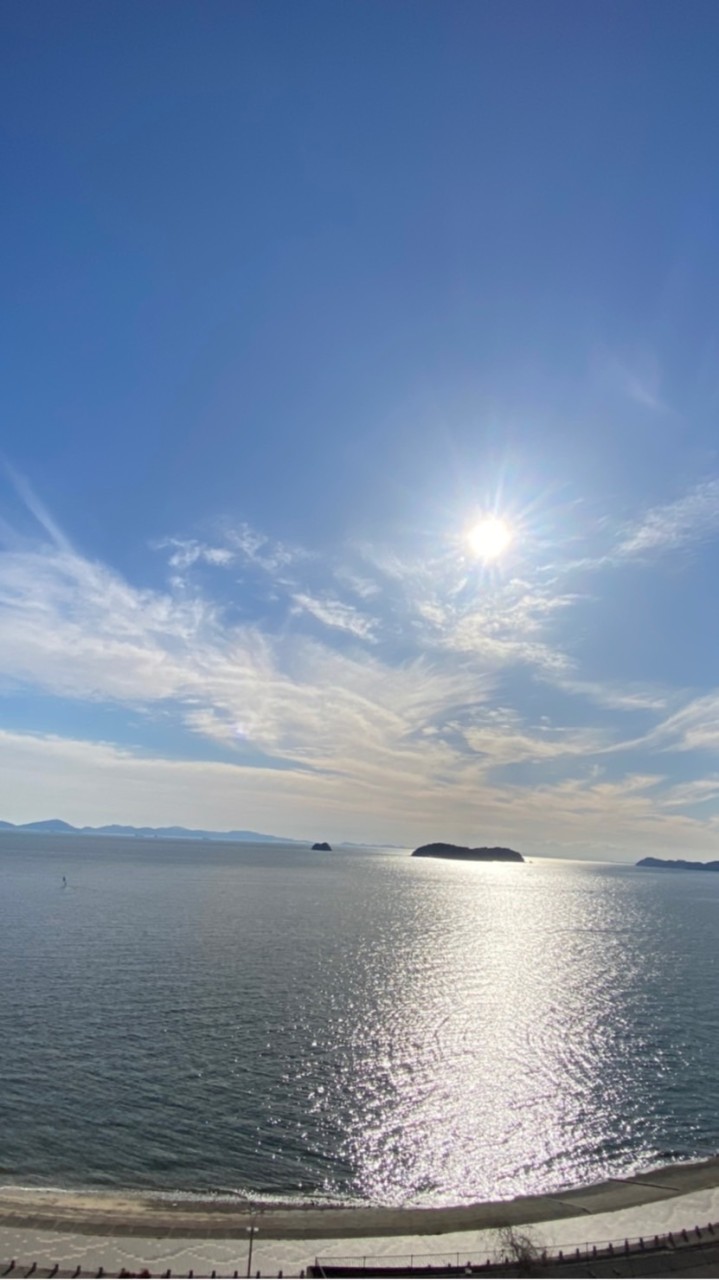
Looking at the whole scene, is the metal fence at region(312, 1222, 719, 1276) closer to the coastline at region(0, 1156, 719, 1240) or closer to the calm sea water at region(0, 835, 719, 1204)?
the coastline at region(0, 1156, 719, 1240)

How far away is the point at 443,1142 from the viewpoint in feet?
163

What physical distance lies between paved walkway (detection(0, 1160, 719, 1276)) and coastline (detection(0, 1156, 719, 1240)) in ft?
0.25

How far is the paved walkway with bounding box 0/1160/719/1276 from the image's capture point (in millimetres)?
34562

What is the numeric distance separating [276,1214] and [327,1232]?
12.5 feet

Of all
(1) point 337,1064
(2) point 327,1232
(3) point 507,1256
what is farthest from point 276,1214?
(1) point 337,1064

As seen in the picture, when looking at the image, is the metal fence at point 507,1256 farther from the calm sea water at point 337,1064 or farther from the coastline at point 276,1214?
the calm sea water at point 337,1064

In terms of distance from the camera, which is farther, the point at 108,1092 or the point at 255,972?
the point at 255,972

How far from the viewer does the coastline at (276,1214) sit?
3719 centimetres

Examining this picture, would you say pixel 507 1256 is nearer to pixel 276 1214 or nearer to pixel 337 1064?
pixel 276 1214

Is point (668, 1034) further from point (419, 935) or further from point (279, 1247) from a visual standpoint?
point (419, 935)

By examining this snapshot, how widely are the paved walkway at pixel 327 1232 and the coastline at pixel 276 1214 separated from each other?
0.08 meters

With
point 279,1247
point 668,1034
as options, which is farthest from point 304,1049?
point 668,1034

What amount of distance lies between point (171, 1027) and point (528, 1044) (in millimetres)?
38671

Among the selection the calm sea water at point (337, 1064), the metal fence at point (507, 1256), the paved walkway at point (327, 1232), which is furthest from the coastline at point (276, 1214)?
the metal fence at point (507, 1256)
